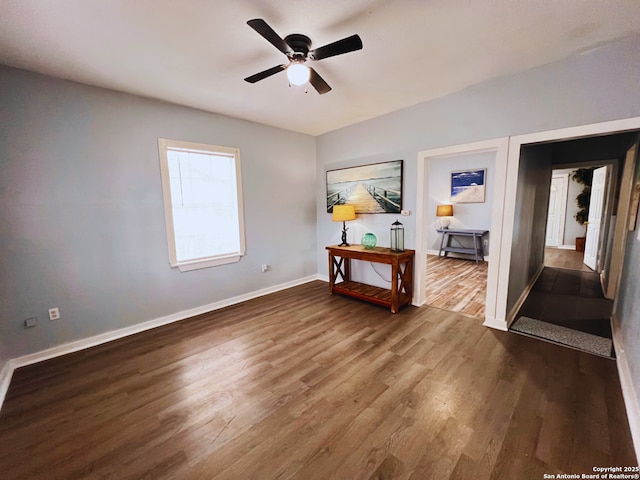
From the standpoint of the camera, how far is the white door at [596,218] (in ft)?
15.9

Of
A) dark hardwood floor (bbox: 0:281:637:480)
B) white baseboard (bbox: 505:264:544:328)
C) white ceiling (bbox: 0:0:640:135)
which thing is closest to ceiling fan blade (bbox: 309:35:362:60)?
white ceiling (bbox: 0:0:640:135)

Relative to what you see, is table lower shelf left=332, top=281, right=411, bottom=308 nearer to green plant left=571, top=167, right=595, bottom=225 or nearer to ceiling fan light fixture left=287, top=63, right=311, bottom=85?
ceiling fan light fixture left=287, top=63, right=311, bottom=85

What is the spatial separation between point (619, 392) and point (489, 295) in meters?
1.16

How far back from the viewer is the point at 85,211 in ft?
8.48

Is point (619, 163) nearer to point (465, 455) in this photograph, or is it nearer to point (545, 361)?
point (545, 361)

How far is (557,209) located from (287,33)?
9089mm

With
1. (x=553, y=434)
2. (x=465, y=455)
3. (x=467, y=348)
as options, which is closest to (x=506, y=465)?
(x=465, y=455)

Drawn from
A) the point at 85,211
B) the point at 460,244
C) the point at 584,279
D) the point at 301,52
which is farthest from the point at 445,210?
the point at 85,211

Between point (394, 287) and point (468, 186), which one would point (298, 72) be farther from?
point (468, 186)

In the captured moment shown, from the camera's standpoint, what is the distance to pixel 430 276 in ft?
16.4

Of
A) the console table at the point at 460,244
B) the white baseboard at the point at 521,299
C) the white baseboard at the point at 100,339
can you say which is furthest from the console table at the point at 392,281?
the console table at the point at 460,244

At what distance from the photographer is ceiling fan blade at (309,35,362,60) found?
5.21ft

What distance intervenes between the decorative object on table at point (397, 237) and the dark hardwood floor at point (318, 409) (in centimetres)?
119

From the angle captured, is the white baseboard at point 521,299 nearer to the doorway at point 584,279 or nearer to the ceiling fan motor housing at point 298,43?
the doorway at point 584,279
